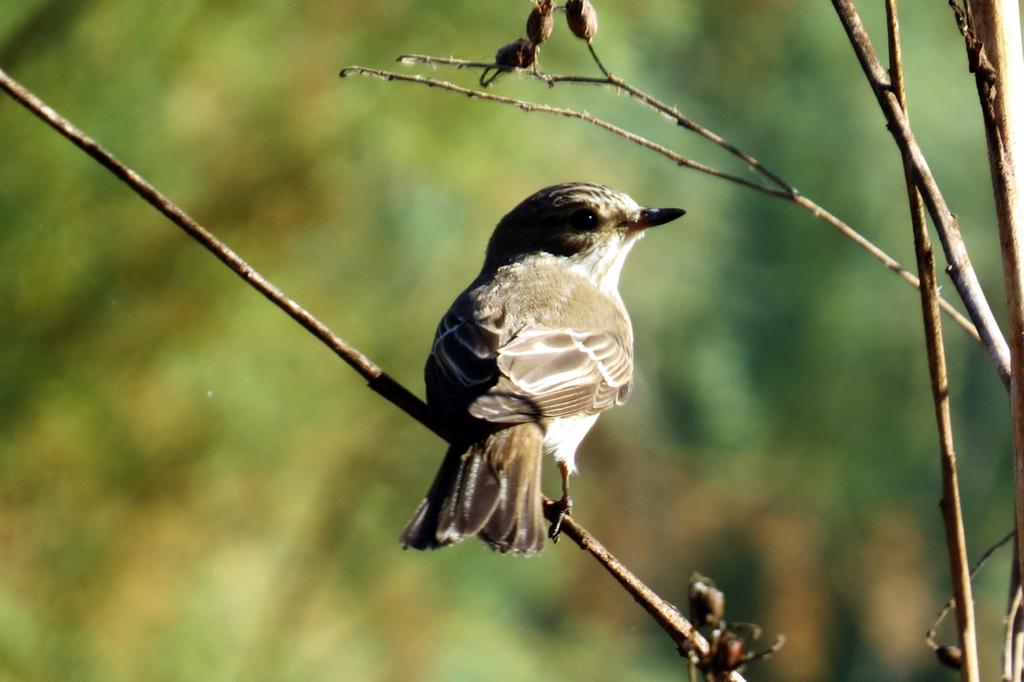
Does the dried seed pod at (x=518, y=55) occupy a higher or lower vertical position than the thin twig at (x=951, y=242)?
higher

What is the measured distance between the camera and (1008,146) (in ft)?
6.35

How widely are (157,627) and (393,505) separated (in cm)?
110

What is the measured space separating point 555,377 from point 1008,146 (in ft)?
5.65

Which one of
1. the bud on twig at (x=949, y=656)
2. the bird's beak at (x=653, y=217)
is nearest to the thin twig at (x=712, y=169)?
the bud on twig at (x=949, y=656)

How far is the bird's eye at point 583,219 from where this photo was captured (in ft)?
14.8

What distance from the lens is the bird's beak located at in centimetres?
429

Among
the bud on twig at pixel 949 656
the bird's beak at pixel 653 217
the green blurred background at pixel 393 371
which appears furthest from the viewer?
the green blurred background at pixel 393 371

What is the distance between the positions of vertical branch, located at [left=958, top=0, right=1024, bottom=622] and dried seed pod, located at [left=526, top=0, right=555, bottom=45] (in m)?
0.97

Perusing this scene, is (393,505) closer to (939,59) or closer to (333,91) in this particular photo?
(333,91)

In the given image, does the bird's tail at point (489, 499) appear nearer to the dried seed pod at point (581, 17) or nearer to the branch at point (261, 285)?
the branch at point (261, 285)

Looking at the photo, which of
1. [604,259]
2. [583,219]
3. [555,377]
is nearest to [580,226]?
[583,219]

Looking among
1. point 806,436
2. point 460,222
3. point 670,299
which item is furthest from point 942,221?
point 806,436

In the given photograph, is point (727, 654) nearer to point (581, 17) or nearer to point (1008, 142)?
point (1008, 142)

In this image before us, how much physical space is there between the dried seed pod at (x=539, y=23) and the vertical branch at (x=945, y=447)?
866 millimetres
